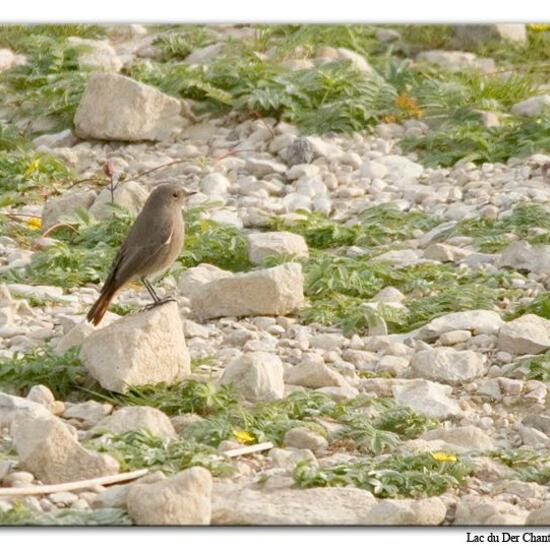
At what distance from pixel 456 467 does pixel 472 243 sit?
2.98 m

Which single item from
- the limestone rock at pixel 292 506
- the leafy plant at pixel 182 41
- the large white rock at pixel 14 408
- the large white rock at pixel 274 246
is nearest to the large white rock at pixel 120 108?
the leafy plant at pixel 182 41

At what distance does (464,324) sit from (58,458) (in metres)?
2.60

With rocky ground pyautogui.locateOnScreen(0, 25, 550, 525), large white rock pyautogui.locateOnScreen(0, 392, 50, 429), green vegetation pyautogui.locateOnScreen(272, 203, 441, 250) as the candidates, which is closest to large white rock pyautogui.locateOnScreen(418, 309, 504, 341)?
rocky ground pyautogui.locateOnScreen(0, 25, 550, 525)

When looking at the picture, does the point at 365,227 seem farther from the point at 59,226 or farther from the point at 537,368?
the point at 537,368

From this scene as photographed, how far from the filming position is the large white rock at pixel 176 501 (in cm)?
627

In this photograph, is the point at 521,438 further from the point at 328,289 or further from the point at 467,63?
the point at 467,63

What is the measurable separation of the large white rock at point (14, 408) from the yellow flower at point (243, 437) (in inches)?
28.3

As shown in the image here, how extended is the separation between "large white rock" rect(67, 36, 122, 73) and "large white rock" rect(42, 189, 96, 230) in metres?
1.46

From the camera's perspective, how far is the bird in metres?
8.02

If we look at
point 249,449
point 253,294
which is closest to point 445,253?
point 253,294

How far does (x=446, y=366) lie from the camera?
8227 mm
